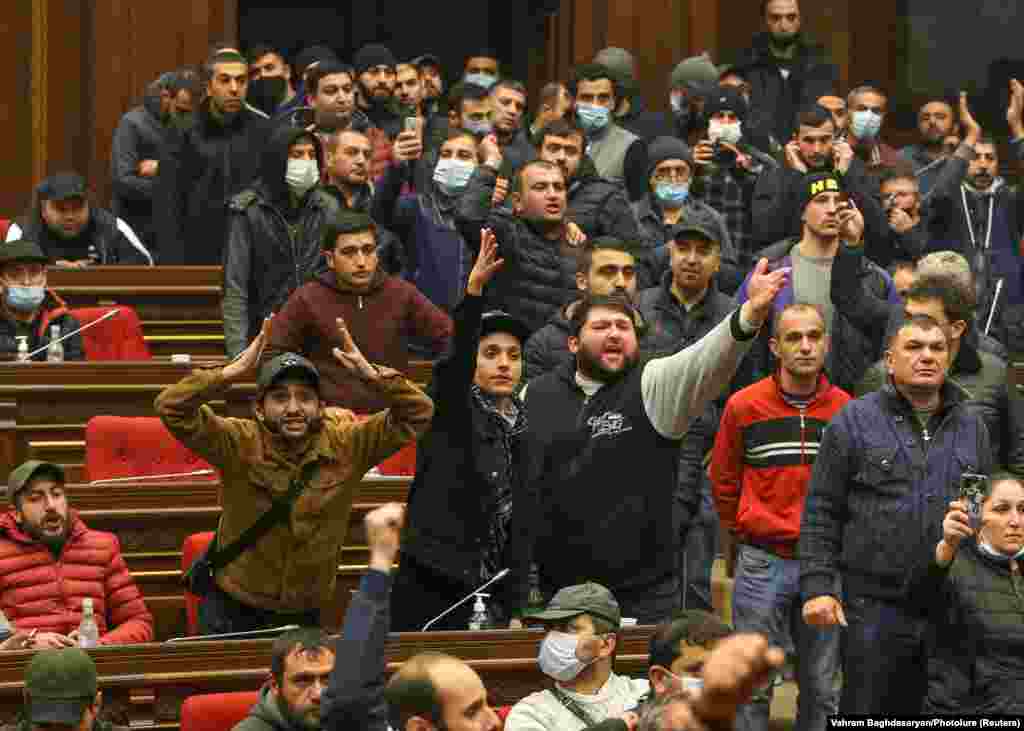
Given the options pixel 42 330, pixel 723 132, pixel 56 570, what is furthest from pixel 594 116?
pixel 56 570

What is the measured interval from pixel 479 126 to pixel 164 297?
188cm

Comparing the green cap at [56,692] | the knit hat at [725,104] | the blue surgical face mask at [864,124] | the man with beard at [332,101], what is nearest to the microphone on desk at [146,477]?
the man with beard at [332,101]

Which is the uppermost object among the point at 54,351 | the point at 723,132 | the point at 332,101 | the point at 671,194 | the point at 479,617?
the point at 332,101

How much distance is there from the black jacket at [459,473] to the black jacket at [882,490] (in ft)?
3.29

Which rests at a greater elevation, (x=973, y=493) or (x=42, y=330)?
(x=42, y=330)

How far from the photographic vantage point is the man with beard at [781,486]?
7.62 m

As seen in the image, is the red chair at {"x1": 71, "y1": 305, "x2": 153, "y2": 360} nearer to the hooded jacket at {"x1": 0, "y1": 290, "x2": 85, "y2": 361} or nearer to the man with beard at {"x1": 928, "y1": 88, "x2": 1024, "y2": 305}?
the hooded jacket at {"x1": 0, "y1": 290, "x2": 85, "y2": 361}

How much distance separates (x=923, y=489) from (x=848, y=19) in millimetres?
9414

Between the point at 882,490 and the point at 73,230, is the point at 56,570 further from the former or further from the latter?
the point at 73,230

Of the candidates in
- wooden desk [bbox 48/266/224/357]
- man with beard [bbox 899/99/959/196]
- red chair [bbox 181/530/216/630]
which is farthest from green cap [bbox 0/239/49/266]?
man with beard [bbox 899/99/959/196]

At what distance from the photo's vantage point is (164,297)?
11.5m

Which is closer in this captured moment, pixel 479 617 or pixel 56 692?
pixel 56 692

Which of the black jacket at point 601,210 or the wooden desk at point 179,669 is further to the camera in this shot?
the black jacket at point 601,210

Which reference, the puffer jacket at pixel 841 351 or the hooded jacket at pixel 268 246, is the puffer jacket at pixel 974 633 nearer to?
the puffer jacket at pixel 841 351
